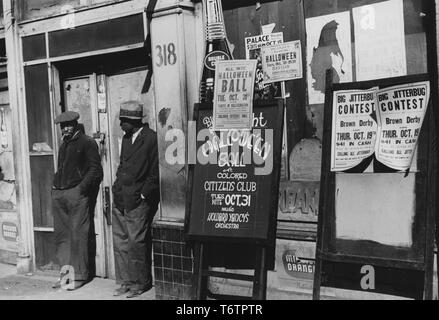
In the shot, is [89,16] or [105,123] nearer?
[89,16]

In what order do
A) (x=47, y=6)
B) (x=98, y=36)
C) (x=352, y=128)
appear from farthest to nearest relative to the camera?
1. (x=47, y=6)
2. (x=98, y=36)
3. (x=352, y=128)

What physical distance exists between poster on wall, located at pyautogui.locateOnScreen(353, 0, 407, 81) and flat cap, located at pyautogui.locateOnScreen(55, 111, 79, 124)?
3.50 metres

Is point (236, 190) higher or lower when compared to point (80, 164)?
lower

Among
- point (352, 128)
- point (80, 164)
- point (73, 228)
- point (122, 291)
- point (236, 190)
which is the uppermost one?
point (352, 128)

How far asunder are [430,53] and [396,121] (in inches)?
29.1

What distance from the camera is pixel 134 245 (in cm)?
628

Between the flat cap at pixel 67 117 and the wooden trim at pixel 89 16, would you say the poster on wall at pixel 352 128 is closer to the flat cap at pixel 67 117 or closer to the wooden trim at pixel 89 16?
the wooden trim at pixel 89 16

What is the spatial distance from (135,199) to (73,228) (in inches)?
46.6

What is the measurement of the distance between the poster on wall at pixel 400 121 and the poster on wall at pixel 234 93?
128 centimetres

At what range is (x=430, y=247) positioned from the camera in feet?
13.7

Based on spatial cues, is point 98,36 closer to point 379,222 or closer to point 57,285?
point 57,285

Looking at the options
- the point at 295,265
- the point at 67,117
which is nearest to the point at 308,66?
the point at 295,265

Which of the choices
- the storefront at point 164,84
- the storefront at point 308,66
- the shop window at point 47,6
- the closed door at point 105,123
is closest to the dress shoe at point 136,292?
the storefront at point 164,84
